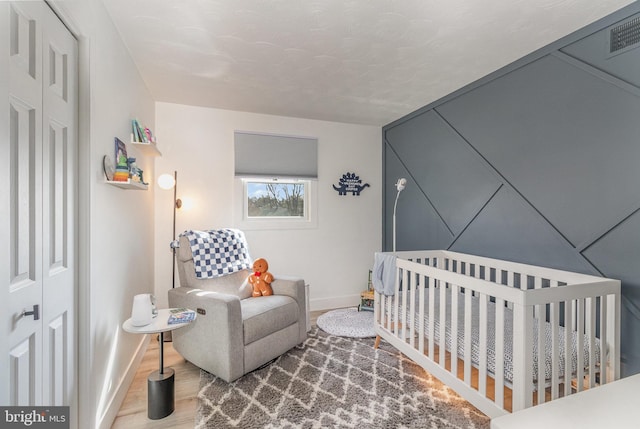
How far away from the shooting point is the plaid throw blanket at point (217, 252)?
259 cm

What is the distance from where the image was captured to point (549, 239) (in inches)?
84.0

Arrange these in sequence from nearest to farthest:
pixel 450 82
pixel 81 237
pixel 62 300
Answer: pixel 62 300 < pixel 81 237 < pixel 450 82

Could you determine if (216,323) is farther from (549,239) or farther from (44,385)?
(549,239)

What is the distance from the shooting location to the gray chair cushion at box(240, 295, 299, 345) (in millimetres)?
2213

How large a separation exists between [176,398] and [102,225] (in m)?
1.18

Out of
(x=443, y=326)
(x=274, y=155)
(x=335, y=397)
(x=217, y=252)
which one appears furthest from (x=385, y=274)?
(x=274, y=155)

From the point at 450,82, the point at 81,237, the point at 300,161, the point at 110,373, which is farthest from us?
the point at 300,161

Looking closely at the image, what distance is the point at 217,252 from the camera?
273 centimetres

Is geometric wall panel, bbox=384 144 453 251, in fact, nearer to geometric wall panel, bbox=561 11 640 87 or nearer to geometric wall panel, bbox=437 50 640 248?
geometric wall panel, bbox=437 50 640 248

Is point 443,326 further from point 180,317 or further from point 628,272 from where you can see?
point 180,317

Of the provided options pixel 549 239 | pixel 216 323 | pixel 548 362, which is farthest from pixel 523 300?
pixel 216 323

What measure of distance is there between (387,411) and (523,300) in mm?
1032

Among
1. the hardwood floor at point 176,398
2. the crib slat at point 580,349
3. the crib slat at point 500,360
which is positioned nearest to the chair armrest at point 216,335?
the hardwood floor at point 176,398

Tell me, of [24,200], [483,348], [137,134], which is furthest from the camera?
[137,134]
